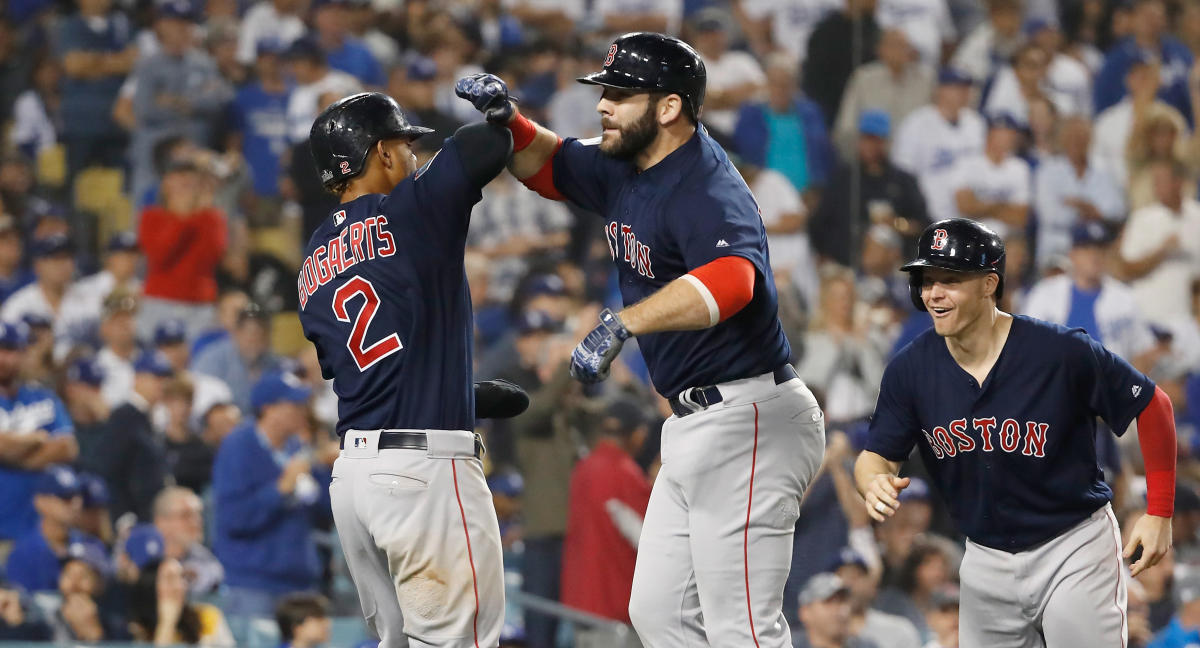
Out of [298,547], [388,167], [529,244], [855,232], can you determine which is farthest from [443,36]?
[388,167]

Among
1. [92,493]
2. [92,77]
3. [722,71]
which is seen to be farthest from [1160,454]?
[92,77]

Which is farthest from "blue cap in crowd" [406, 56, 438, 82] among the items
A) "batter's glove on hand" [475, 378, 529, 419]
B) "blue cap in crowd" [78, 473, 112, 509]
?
"batter's glove on hand" [475, 378, 529, 419]

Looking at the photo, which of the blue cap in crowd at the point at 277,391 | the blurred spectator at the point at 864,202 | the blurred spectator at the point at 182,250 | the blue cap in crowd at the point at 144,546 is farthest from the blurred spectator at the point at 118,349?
the blurred spectator at the point at 864,202

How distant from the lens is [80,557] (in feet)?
23.3

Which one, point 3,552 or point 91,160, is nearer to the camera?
point 3,552

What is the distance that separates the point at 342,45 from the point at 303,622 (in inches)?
180

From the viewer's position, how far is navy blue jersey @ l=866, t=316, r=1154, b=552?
4.20m

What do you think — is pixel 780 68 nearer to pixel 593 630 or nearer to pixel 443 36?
pixel 443 36

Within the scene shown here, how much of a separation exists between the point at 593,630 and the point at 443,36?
4548mm

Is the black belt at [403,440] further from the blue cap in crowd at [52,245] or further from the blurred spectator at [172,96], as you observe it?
the blurred spectator at [172,96]

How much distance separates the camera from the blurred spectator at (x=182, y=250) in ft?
29.7

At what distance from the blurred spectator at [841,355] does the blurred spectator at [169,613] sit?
131 inches

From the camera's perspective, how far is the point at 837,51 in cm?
893

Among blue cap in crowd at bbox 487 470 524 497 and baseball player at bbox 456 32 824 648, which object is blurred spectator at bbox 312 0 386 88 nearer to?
blue cap in crowd at bbox 487 470 524 497
